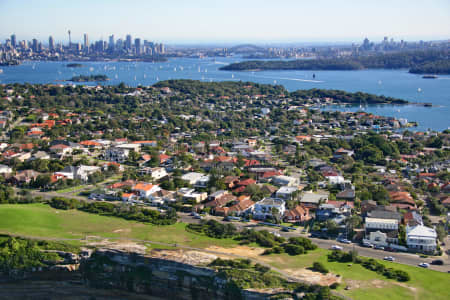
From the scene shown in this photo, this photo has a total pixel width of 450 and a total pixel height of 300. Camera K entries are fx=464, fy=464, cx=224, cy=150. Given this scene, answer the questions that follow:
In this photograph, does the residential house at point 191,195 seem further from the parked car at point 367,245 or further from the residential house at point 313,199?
the parked car at point 367,245

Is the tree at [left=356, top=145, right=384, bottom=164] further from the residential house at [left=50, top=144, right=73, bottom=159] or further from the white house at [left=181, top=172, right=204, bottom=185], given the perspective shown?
the residential house at [left=50, top=144, right=73, bottom=159]

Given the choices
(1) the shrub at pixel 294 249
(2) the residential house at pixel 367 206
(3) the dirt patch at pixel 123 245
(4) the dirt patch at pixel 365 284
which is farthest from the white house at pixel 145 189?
(4) the dirt patch at pixel 365 284

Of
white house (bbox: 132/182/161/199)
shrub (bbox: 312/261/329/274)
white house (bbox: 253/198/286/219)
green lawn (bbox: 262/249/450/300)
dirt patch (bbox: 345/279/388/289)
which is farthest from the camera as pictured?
white house (bbox: 132/182/161/199)

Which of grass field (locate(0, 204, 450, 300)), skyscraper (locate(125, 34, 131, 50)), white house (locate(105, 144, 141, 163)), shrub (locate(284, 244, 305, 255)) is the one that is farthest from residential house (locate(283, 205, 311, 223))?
skyscraper (locate(125, 34, 131, 50))

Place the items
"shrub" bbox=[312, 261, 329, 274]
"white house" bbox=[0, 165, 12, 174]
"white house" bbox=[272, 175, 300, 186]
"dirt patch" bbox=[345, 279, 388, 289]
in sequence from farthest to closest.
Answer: "white house" bbox=[0, 165, 12, 174], "white house" bbox=[272, 175, 300, 186], "shrub" bbox=[312, 261, 329, 274], "dirt patch" bbox=[345, 279, 388, 289]

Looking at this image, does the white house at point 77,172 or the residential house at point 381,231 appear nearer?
the residential house at point 381,231

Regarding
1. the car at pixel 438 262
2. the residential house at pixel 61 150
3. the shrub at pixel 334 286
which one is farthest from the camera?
the residential house at pixel 61 150

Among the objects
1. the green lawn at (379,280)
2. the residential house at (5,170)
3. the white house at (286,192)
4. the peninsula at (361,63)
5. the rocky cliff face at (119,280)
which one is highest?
the peninsula at (361,63)
